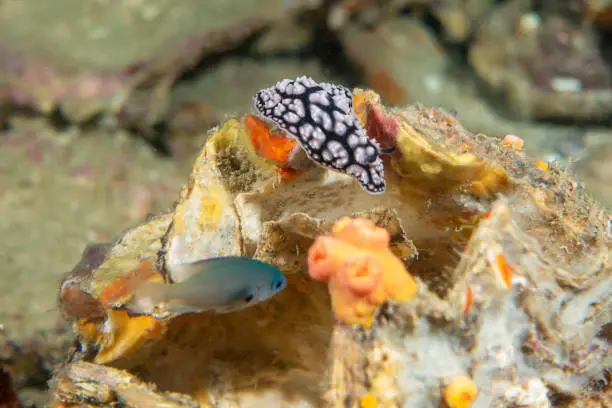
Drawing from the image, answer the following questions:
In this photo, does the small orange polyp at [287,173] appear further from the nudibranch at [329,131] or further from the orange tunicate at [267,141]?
the nudibranch at [329,131]

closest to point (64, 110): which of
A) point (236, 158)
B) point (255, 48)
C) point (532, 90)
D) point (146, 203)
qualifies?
point (146, 203)

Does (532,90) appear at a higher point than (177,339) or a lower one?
lower

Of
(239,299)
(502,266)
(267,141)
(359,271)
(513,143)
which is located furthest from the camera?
(513,143)

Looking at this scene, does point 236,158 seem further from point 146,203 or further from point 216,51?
point 216,51

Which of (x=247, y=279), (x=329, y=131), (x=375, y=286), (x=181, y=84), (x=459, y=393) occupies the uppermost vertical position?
(x=329, y=131)

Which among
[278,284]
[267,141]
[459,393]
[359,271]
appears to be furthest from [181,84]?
[459,393]

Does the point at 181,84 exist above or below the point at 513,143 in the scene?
below

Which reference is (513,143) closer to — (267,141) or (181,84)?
(267,141)

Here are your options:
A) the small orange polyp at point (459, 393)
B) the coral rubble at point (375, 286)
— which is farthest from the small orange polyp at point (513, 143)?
the small orange polyp at point (459, 393)
